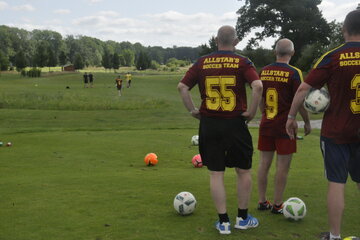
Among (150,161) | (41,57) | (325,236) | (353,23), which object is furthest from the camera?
(41,57)

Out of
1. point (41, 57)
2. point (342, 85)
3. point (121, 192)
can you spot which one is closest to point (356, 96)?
Answer: point (342, 85)

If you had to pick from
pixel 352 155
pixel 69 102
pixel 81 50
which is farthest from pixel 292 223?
pixel 81 50

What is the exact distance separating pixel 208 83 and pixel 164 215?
5.90 ft

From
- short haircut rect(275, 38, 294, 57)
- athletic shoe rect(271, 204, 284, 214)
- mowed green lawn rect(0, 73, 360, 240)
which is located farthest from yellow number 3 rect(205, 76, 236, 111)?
athletic shoe rect(271, 204, 284, 214)

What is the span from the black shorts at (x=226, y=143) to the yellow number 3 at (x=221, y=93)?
159mm

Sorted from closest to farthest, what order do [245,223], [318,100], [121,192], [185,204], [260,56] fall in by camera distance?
[318,100]
[245,223]
[185,204]
[121,192]
[260,56]

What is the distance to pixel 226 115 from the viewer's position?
4438 millimetres

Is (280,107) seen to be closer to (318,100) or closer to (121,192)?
(318,100)

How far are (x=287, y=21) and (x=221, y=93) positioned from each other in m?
58.8

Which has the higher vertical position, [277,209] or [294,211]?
[294,211]

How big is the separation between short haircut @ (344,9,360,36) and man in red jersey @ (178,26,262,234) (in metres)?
1.06

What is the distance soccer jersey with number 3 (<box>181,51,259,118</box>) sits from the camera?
172 inches

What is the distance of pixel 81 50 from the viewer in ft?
515

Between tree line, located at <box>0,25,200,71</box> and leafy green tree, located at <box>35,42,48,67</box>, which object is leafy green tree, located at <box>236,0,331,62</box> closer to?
tree line, located at <box>0,25,200,71</box>
